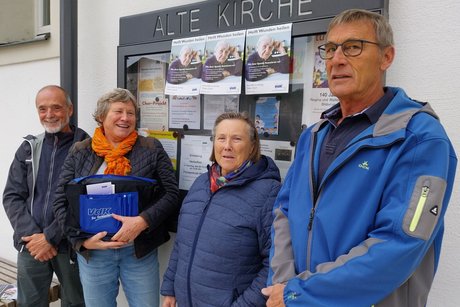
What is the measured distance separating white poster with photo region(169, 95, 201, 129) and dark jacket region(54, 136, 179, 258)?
0.91ft

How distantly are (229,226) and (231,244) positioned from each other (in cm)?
8

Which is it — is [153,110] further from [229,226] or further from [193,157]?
[229,226]

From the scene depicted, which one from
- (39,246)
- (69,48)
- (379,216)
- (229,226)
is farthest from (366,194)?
(69,48)

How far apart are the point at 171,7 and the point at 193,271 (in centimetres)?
160

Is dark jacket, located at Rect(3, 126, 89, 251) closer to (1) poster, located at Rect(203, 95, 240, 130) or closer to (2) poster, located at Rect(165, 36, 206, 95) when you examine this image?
(2) poster, located at Rect(165, 36, 206, 95)

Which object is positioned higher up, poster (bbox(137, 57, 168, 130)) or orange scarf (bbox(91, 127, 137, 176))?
poster (bbox(137, 57, 168, 130))

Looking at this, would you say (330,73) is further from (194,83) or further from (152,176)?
(152,176)

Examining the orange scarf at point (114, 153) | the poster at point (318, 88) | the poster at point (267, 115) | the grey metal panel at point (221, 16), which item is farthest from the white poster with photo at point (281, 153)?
the orange scarf at point (114, 153)

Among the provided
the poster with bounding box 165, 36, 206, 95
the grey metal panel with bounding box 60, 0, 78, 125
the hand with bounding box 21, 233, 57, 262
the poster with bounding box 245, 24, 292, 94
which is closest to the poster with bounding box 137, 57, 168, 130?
the poster with bounding box 165, 36, 206, 95

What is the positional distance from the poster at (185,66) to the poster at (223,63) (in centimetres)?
5

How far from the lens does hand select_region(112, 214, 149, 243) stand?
214cm

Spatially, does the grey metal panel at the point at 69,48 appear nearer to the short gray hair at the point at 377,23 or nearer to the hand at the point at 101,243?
the hand at the point at 101,243

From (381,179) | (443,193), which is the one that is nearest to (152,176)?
(381,179)

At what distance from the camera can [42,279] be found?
2.75 metres
